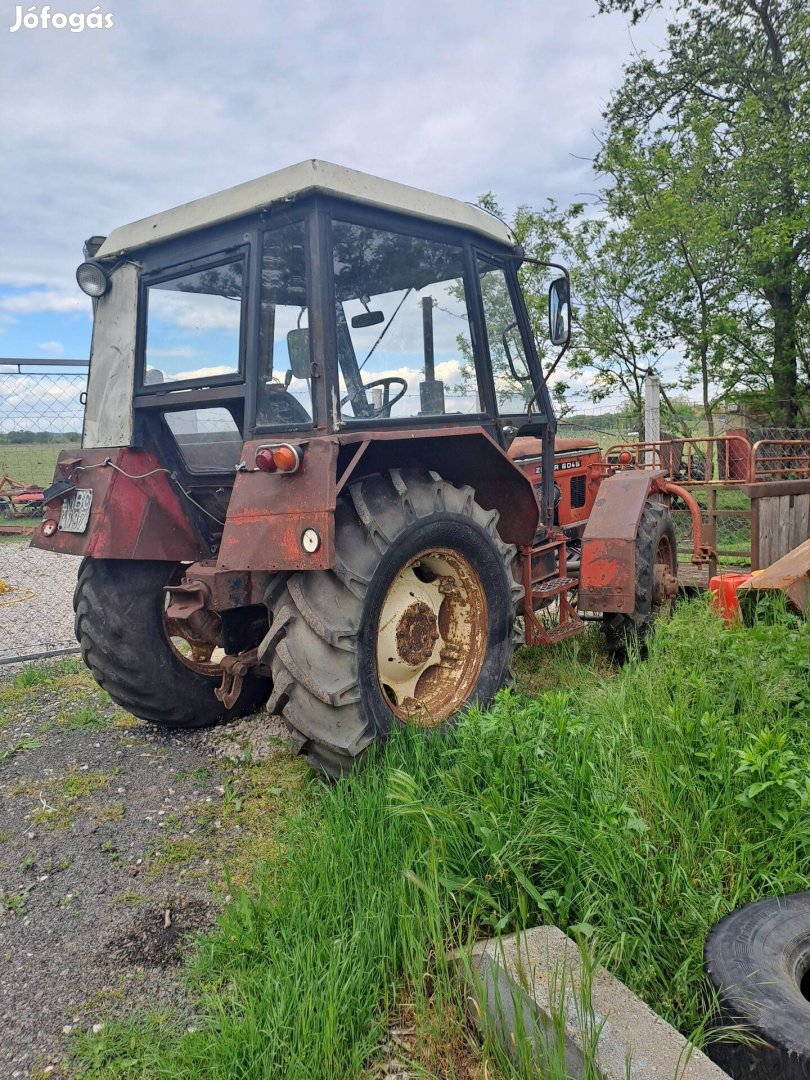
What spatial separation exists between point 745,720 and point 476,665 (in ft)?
3.58

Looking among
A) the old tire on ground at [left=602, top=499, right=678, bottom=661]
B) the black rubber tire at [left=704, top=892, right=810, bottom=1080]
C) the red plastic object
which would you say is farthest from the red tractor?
the black rubber tire at [left=704, top=892, right=810, bottom=1080]

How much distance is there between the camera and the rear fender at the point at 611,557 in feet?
14.9

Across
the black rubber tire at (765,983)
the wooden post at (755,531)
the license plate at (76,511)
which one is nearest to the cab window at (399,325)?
the license plate at (76,511)

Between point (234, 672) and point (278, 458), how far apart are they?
3.71ft

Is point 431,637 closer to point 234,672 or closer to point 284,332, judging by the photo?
point 234,672

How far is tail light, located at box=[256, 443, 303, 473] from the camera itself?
2.69 meters

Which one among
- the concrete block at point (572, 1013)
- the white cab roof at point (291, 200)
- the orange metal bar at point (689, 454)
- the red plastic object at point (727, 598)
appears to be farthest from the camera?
the orange metal bar at point (689, 454)

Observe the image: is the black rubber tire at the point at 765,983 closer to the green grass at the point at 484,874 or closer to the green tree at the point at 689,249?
the green grass at the point at 484,874

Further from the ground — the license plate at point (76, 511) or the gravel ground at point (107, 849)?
the license plate at point (76, 511)

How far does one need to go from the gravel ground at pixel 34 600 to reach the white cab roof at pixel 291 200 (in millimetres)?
3416

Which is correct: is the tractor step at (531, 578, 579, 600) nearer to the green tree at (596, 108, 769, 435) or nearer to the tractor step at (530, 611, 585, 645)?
the tractor step at (530, 611, 585, 645)

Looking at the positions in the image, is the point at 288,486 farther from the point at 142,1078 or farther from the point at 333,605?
the point at 142,1078

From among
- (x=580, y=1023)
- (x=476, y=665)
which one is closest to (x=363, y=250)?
(x=476, y=665)

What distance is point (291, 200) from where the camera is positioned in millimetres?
2951
